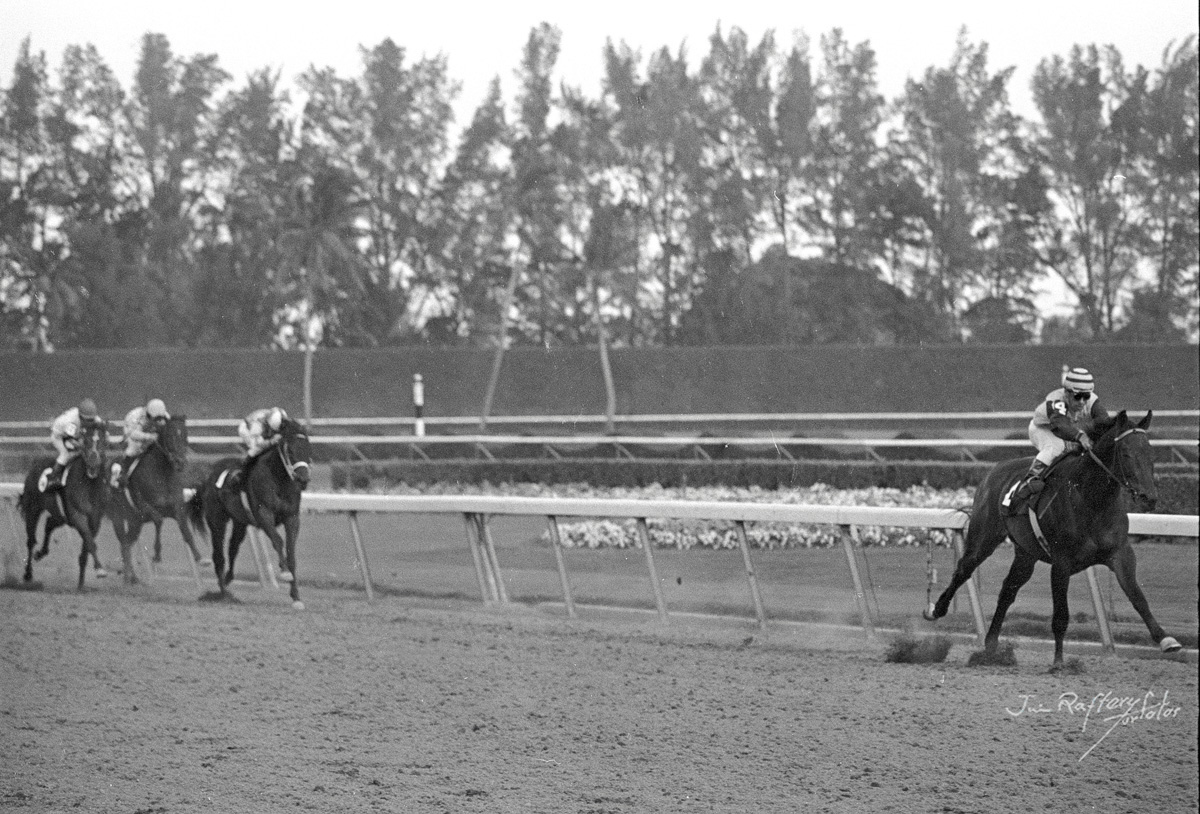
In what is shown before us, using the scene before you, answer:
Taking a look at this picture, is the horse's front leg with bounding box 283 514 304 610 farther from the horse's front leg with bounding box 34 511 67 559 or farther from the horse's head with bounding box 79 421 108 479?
the horse's front leg with bounding box 34 511 67 559

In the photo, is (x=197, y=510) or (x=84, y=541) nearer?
(x=197, y=510)

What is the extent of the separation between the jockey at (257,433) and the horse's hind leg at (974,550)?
4755mm

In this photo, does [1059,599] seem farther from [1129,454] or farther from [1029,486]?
[1129,454]

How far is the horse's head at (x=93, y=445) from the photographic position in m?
8.52

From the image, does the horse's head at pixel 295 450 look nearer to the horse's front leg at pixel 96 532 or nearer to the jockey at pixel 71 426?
the jockey at pixel 71 426

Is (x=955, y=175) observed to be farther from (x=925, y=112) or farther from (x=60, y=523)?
(x=60, y=523)

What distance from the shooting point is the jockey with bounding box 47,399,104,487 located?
7.82 meters

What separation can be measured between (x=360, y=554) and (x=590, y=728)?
3.96 m

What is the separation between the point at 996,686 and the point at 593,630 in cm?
290

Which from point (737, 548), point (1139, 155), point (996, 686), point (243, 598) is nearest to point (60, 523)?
point (243, 598)

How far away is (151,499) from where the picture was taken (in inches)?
359

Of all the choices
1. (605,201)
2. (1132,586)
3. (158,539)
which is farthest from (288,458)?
(1132,586)
